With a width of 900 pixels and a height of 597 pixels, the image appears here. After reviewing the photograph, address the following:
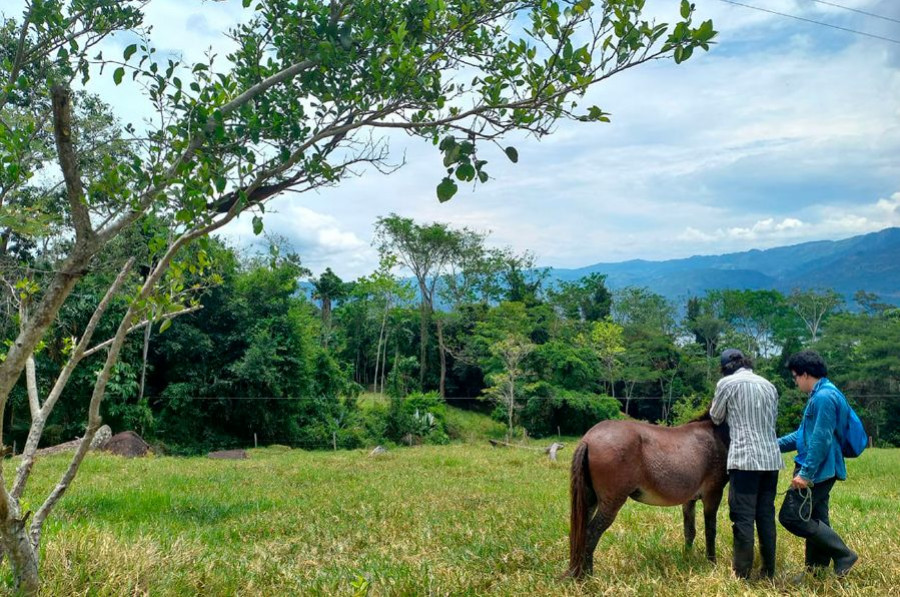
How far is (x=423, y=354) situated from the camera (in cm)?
4412

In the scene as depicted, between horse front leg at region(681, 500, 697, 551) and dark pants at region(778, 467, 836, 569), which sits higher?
dark pants at region(778, 467, 836, 569)

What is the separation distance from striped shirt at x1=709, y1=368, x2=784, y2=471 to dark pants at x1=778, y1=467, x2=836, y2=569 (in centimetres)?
26

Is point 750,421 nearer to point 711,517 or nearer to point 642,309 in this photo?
point 711,517

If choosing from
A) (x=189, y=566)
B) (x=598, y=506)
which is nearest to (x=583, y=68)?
(x=598, y=506)

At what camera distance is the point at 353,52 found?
3711 mm

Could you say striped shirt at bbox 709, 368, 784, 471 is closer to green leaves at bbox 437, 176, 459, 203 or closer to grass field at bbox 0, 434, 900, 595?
grass field at bbox 0, 434, 900, 595

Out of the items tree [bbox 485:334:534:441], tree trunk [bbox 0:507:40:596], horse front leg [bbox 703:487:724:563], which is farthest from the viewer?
tree [bbox 485:334:534:441]

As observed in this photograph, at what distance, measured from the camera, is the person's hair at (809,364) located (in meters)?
4.91

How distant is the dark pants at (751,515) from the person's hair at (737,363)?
0.85 metres

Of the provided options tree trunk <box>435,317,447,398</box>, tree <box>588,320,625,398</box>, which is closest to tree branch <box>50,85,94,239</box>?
tree trunk <box>435,317,447,398</box>

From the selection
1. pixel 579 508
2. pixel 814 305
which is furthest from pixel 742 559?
pixel 814 305

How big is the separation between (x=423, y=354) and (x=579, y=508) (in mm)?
39156

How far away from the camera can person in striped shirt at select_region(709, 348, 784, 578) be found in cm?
481

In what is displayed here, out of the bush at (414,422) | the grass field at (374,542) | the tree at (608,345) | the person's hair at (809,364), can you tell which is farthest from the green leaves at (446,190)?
the tree at (608,345)
